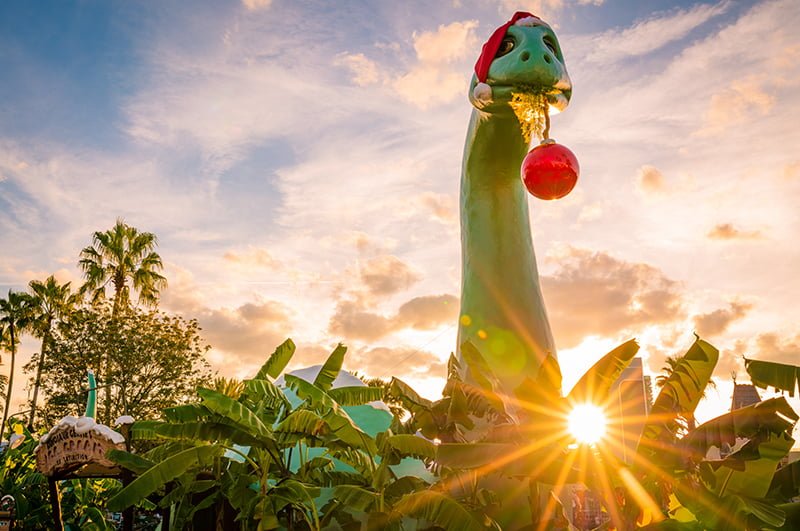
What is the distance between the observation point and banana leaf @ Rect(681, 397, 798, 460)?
5316 millimetres

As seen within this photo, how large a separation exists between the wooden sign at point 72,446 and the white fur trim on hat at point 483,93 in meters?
5.86

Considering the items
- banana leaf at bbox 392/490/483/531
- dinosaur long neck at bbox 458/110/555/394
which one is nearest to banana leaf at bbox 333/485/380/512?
banana leaf at bbox 392/490/483/531

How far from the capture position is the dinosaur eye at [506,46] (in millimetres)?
6922

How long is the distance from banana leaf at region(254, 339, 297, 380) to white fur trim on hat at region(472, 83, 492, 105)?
4.63m

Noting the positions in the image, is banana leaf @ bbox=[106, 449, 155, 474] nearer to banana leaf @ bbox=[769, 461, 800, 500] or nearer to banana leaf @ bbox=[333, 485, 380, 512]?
banana leaf @ bbox=[333, 485, 380, 512]

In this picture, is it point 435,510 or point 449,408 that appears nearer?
point 435,510

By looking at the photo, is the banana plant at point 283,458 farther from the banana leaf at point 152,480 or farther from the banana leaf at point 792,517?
the banana leaf at point 792,517

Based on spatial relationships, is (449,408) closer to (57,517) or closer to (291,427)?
(291,427)

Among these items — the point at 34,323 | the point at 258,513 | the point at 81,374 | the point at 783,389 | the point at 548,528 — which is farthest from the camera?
the point at 34,323

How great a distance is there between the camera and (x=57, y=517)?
8430 mm

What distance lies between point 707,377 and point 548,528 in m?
2.10

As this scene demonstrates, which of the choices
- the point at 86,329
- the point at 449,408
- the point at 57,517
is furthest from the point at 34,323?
the point at 449,408

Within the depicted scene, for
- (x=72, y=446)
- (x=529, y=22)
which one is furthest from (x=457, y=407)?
(x=72, y=446)

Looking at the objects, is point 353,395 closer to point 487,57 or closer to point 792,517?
point 487,57
